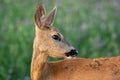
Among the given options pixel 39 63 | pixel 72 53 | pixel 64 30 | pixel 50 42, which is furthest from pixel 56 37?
pixel 64 30

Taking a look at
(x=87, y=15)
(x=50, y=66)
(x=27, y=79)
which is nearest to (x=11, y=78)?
(x=27, y=79)

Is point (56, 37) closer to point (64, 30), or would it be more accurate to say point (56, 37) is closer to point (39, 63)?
point (39, 63)

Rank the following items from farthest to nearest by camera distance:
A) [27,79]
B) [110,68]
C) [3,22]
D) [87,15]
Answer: [87,15] < [3,22] < [27,79] < [110,68]

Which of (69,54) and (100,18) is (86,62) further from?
(100,18)

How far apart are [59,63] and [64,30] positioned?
406 centimetres

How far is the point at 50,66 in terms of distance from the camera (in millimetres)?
10141

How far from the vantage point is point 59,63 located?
10180 mm

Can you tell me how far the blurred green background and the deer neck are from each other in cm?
188

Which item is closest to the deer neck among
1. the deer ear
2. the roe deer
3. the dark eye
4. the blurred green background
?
the roe deer

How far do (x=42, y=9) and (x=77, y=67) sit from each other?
42.0 inches

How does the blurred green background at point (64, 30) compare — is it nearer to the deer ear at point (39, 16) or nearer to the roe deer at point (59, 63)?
the deer ear at point (39, 16)

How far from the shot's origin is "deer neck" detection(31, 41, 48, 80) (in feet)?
33.0

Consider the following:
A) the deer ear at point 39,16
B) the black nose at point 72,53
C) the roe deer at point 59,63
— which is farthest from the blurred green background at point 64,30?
the black nose at point 72,53

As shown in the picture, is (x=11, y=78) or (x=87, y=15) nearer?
(x=11, y=78)
